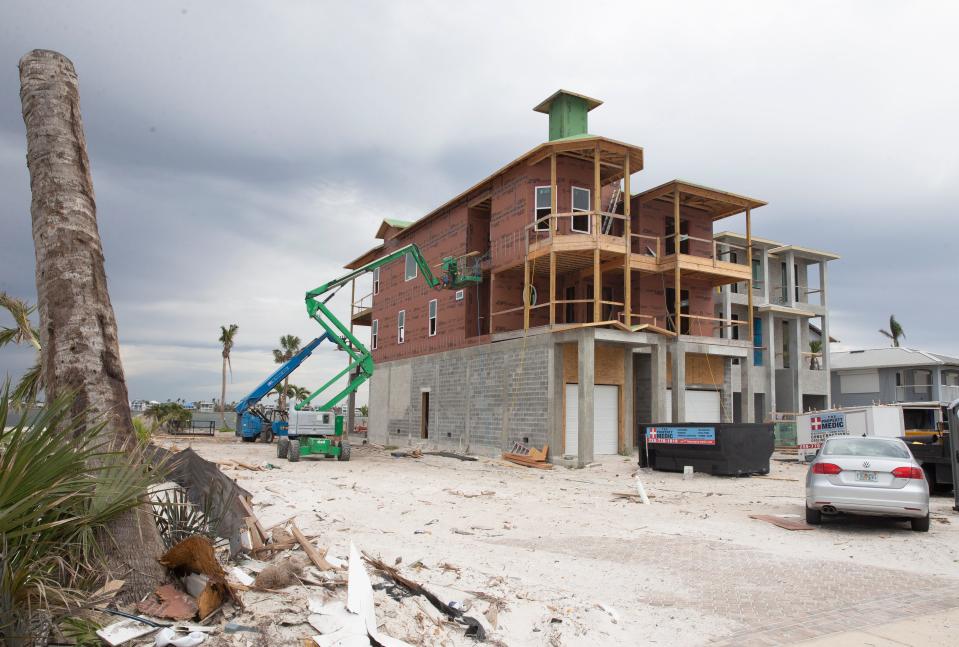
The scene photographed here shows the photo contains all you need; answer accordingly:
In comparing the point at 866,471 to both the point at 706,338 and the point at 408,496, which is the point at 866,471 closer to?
the point at 408,496

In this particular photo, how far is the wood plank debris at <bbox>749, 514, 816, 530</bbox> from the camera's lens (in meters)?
11.7

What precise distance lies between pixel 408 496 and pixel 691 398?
17808mm

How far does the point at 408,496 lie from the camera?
1533 centimetres

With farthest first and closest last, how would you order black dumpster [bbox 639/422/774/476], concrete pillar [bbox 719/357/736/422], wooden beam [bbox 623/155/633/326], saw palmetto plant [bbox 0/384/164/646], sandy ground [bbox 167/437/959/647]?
concrete pillar [bbox 719/357/736/422] → wooden beam [bbox 623/155/633/326] → black dumpster [bbox 639/422/774/476] → sandy ground [bbox 167/437/959/647] → saw palmetto plant [bbox 0/384/164/646]

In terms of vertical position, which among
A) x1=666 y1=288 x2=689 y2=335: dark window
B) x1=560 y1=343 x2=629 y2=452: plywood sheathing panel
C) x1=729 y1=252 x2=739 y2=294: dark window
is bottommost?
x1=560 y1=343 x2=629 y2=452: plywood sheathing panel

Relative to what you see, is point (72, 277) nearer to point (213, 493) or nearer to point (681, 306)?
point (213, 493)

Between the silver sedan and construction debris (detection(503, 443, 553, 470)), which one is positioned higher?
the silver sedan

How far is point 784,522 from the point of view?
473 inches

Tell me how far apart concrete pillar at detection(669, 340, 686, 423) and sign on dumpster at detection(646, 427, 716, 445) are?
5.98m

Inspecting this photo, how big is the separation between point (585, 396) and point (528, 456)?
9.97ft

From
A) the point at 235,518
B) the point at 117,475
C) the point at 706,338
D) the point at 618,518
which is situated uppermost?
the point at 706,338

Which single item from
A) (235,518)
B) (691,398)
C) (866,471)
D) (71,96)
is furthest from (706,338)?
(71,96)

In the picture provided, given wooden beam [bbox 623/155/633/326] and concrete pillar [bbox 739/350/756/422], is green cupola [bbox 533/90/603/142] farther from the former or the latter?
concrete pillar [bbox 739/350/756/422]

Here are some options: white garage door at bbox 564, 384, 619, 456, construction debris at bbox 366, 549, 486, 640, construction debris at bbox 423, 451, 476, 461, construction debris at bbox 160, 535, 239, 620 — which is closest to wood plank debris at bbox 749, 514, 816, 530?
construction debris at bbox 366, 549, 486, 640
